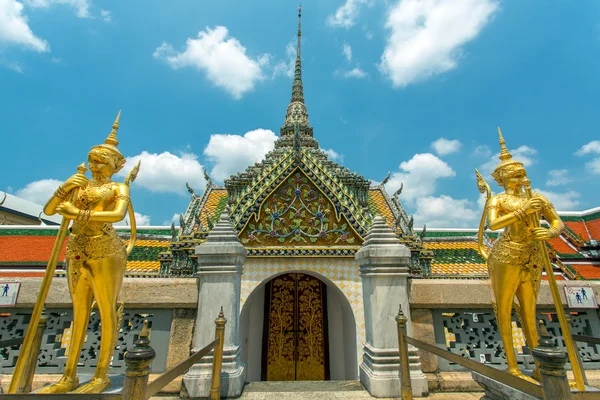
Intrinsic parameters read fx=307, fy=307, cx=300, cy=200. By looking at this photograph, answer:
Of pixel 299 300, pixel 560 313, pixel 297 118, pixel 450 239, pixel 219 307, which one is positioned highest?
pixel 297 118

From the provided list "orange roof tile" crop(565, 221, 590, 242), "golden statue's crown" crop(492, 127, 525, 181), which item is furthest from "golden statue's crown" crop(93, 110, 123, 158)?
"orange roof tile" crop(565, 221, 590, 242)

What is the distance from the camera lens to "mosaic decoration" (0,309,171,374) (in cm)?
439

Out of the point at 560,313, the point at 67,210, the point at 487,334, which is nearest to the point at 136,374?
the point at 67,210

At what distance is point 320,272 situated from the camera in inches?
248

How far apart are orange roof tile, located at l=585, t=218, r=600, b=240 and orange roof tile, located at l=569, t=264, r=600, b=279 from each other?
235 centimetres

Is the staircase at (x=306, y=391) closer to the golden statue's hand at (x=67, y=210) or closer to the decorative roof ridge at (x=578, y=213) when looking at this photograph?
the golden statue's hand at (x=67, y=210)

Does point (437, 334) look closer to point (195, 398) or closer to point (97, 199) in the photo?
point (195, 398)

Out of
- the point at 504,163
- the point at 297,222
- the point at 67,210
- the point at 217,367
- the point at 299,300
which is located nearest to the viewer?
the point at 67,210

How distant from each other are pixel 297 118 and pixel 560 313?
1579 centimetres

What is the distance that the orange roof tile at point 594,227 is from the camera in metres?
15.3

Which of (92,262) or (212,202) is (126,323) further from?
(212,202)

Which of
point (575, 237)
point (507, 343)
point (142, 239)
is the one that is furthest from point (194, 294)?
point (575, 237)

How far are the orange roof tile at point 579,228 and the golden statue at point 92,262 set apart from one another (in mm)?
19540

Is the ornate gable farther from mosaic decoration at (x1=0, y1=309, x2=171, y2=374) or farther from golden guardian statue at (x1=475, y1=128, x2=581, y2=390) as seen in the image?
golden guardian statue at (x1=475, y1=128, x2=581, y2=390)
